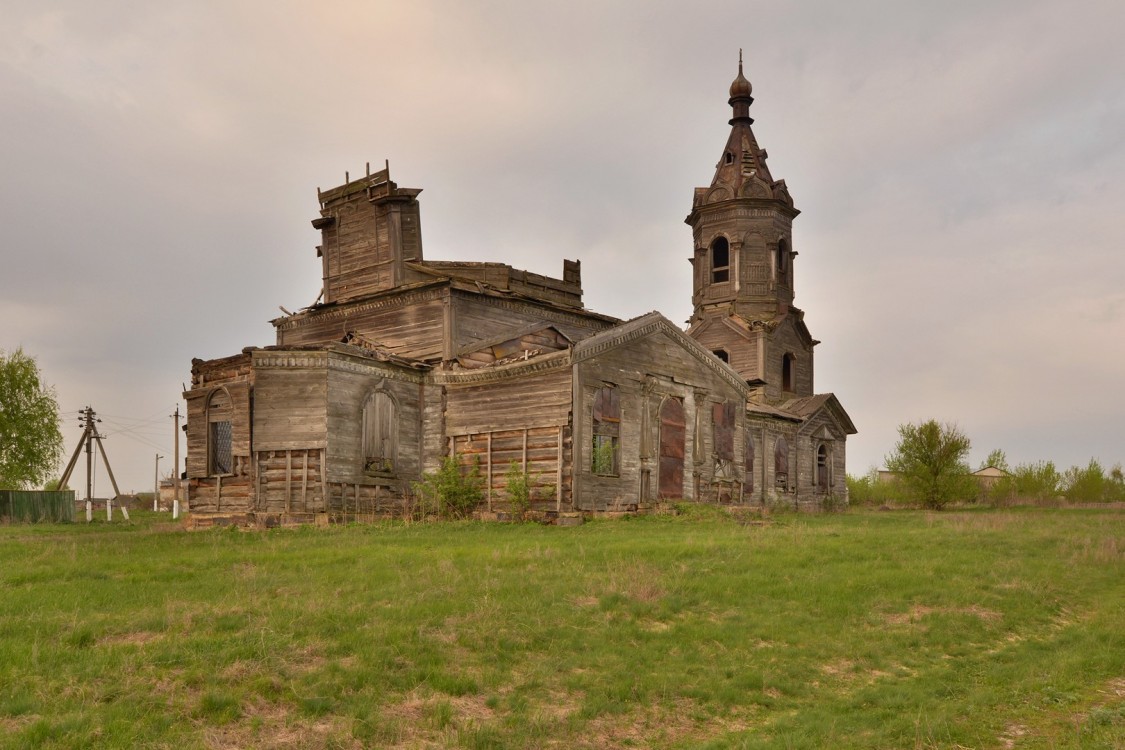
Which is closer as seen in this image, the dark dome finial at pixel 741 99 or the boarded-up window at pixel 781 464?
the boarded-up window at pixel 781 464

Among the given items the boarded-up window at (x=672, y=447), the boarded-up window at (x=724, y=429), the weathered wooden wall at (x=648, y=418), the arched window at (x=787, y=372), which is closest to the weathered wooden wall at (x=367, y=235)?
the weathered wooden wall at (x=648, y=418)

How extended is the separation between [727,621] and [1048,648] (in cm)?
475

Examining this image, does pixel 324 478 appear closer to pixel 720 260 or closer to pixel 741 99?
pixel 720 260

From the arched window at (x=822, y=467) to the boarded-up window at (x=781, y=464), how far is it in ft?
12.1

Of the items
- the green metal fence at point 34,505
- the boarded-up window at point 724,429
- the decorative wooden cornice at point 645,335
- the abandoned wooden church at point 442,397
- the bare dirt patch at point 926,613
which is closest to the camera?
the bare dirt patch at point 926,613

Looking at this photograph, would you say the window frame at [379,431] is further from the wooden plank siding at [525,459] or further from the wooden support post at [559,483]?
the wooden support post at [559,483]

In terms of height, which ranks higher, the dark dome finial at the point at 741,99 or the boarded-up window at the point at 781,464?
the dark dome finial at the point at 741,99

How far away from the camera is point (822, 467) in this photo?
50.3 metres

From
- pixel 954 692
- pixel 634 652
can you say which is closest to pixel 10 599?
pixel 634 652

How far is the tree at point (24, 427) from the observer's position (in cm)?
5325

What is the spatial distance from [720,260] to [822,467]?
504 inches

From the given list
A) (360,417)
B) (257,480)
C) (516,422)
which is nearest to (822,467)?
(516,422)

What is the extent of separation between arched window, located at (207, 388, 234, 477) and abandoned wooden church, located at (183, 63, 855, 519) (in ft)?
0.18

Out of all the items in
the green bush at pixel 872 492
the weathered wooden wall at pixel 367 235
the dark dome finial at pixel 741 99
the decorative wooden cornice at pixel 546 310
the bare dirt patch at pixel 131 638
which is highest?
the dark dome finial at pixel 741 99
